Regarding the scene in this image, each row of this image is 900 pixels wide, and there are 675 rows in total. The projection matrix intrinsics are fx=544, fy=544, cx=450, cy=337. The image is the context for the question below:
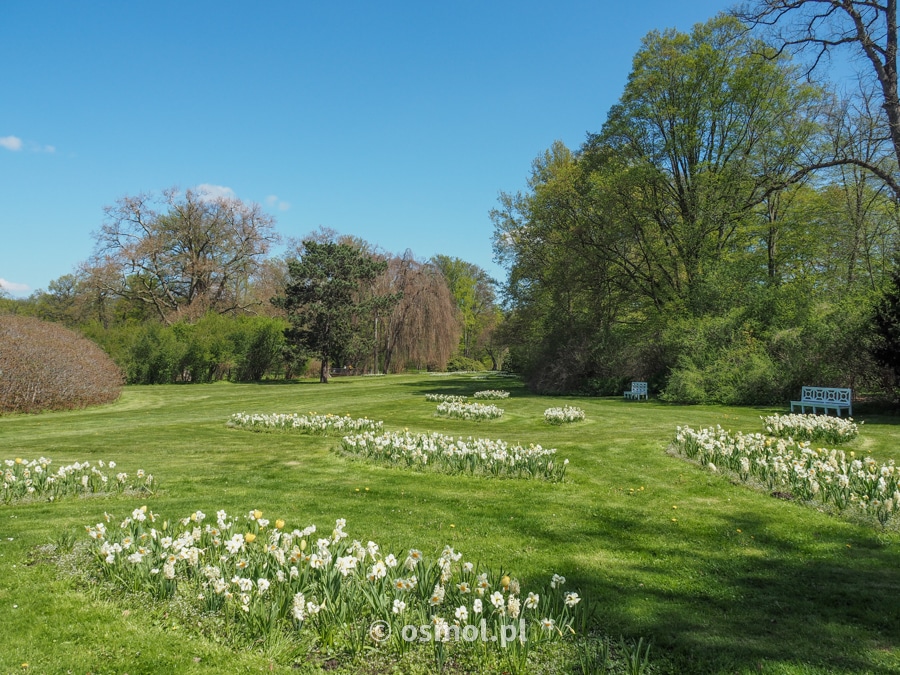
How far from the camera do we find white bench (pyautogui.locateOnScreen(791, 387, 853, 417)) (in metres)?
12.7

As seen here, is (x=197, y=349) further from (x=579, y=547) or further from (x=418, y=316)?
(x=579, y=547)

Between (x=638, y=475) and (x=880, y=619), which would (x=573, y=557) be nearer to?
(x=880, y=619)

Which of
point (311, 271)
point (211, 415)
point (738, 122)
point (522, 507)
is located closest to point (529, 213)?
point (738, 122)

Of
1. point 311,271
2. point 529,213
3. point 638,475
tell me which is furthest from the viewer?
point 311,271

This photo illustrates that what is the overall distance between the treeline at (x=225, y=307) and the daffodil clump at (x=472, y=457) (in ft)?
83.9

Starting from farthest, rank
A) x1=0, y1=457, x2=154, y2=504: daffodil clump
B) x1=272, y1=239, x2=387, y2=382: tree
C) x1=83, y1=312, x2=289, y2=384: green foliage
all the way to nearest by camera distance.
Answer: x1=272, y1=239, x2=387, y2=382: tree
x1=83, y1=312, x2=289, y2=384: green foliage
x1=0, y1=457, x2=154, y2=504: daffodil clump

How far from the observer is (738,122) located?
2103 cm

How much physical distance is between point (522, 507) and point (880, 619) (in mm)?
2997

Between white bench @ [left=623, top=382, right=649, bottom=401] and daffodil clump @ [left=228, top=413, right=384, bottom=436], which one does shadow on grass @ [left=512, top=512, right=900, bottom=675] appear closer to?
daffodil clump @ [left=228, top=413, right=384, bottom=436]

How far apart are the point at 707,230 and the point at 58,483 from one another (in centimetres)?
2160

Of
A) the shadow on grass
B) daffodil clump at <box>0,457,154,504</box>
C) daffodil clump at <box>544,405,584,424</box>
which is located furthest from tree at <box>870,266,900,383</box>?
daffodil clump at <box>0,457,154,504</box>

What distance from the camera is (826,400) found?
521 inches

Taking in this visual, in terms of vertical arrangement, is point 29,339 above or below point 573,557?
above

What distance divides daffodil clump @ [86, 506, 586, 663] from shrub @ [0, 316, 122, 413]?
52.7 feet
